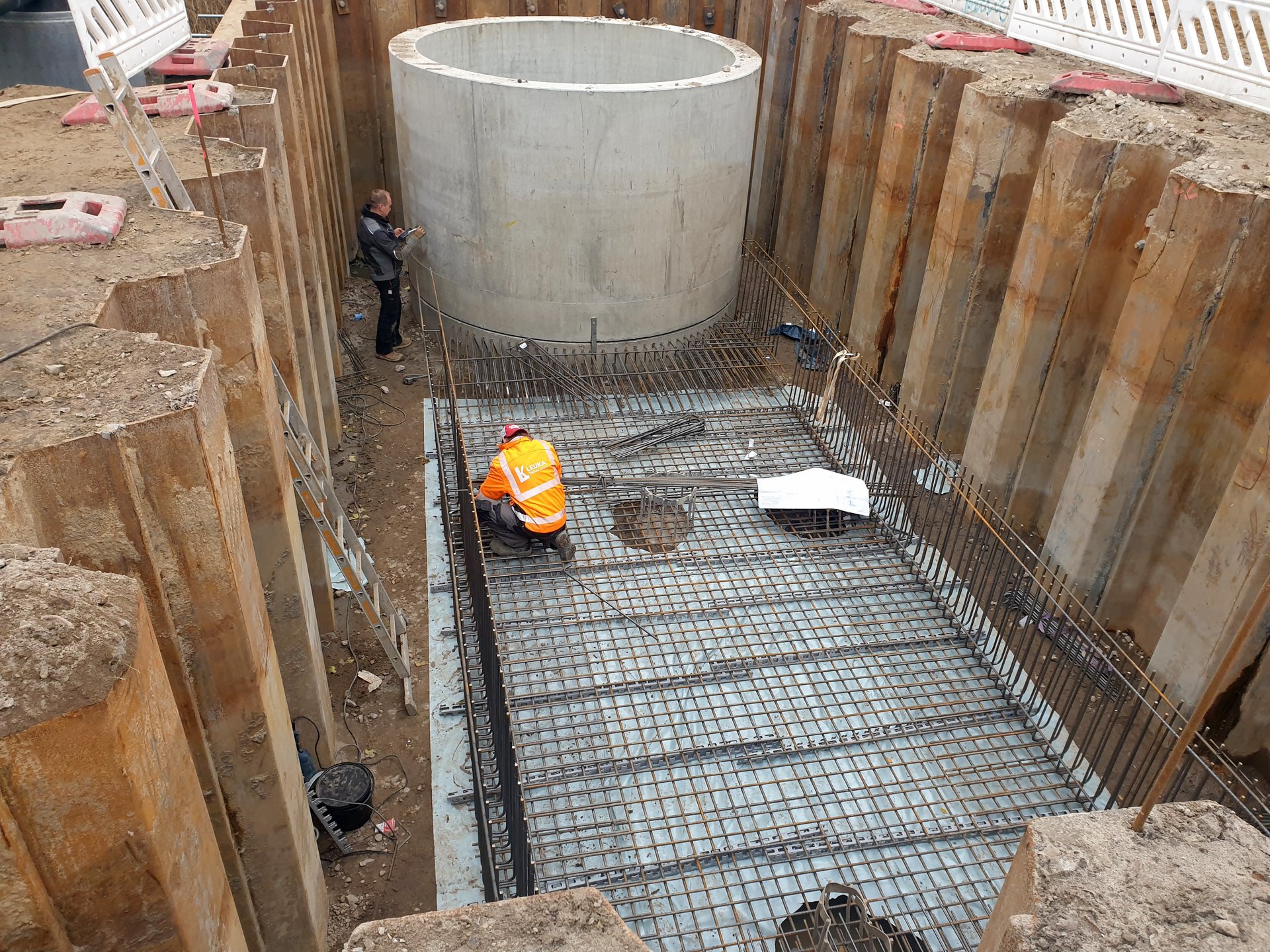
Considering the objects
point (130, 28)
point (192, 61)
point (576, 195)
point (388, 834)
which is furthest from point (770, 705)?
point (192, 61)

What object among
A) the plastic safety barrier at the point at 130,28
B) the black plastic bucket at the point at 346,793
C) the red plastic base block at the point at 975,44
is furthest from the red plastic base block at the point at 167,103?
the red plastic base block at the point at 975,44

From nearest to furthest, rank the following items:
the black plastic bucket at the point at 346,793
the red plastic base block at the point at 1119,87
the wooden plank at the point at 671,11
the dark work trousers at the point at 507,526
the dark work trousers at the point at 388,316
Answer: the black plastic bucket at the point at 346,793
the dark work trousers at the point at 507,526
the red plastic base block at the point at 1119,87
the dark work trousers at the point at 388,316
the wooden plank at the point at 671,11

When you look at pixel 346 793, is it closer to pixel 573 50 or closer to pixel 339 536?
pixel 339 536

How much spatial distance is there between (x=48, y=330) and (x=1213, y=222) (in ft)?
Answer: 22.5

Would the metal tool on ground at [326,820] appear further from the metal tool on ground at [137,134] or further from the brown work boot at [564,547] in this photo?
the metal tool on ground at [137,134]

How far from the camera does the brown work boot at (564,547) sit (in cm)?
755

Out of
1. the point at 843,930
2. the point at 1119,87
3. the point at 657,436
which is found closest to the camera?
the point at 843,930

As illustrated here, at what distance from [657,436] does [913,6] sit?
7.27m

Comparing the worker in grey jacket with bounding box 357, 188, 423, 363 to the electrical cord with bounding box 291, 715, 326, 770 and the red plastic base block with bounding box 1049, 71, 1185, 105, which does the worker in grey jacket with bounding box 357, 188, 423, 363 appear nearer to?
the electrical cord with bounding box 291, 715, 326, 770

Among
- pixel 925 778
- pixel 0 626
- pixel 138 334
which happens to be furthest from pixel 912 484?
pixel 0 626

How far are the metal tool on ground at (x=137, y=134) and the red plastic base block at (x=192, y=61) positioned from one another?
11.5 ft

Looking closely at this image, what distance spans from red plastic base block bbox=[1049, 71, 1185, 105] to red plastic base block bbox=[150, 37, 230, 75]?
7.70 meters

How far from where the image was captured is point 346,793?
585cm

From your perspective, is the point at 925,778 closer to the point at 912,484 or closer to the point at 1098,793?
the point at 1098,793
